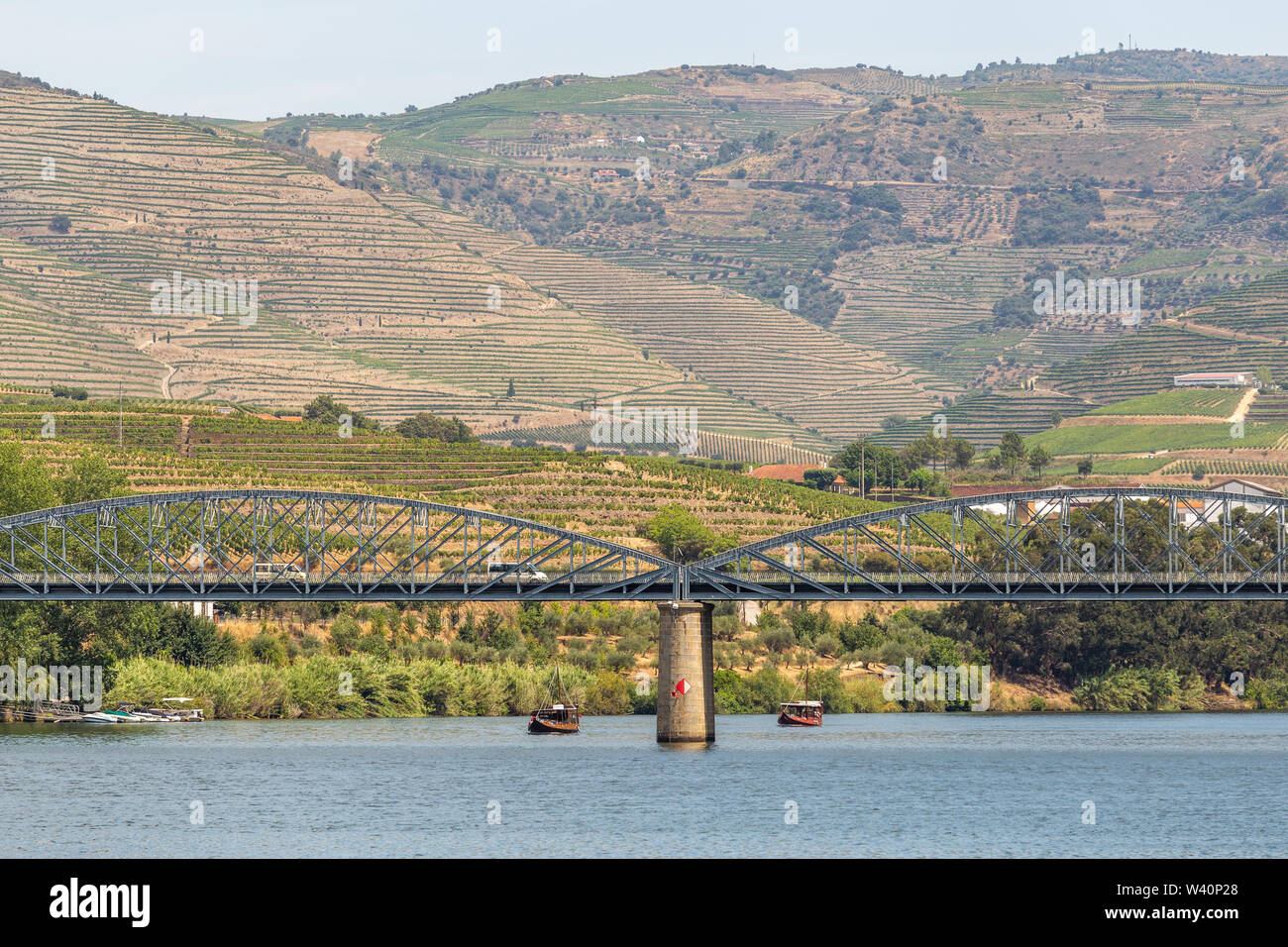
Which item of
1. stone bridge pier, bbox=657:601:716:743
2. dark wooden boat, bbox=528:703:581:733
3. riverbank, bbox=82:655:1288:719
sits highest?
stone bridge pier, bbox=657:601:716:743

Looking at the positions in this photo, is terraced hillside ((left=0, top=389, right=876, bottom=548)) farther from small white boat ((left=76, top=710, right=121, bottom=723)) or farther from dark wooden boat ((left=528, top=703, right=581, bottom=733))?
dark wooden boat ((left=528, top=703, right=581, bottom=733))

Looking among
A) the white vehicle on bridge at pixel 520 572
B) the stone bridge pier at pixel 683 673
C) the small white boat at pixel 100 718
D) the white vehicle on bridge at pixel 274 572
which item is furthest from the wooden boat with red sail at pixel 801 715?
the small white boat at pixel 100 718

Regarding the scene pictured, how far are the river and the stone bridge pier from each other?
1.58 meters

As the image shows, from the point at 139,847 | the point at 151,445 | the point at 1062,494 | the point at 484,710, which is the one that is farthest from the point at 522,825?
the point at 151,445

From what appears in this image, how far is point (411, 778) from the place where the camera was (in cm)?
7650

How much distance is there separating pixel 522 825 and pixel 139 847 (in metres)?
12.2

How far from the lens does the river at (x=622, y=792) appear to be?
60250mm

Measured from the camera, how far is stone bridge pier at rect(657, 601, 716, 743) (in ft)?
304

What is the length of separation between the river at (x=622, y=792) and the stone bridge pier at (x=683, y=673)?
1577mm

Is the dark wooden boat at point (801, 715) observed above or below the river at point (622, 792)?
below

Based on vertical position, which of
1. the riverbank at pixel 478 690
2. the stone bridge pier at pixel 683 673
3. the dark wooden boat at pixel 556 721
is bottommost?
the riverbank at pixel 478 690

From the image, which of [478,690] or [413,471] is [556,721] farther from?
[413,471]

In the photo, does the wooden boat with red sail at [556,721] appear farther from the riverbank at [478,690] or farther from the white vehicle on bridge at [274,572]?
the riverbank at [478,690]

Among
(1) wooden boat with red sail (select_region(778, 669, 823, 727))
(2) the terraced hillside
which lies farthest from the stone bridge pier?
(2) the terraced hillside
